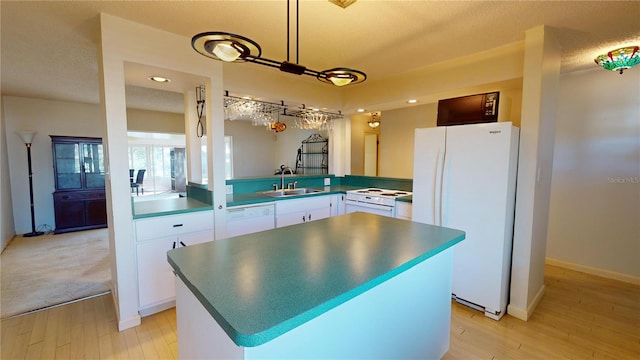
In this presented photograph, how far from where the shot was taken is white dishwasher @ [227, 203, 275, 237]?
2896mm

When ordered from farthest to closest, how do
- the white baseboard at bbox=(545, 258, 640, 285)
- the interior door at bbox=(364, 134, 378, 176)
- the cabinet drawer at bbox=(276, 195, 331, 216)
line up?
the interior door at bbox=(364, 134, 378, 176)
the cabinet drawer at bbox=(276, 195, 331, 216)
the white baseboard at bbox=(545, 258, 640, 285)

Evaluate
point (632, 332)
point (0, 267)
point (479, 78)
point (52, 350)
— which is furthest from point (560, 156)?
point (0, 267)

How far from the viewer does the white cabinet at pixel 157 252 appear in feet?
7.50

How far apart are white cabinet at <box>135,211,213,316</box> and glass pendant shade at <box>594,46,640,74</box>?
13.8 feet

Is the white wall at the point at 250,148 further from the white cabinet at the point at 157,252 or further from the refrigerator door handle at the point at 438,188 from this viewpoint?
the refrigerator door handle at the point at 438,188

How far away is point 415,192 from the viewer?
283 cm

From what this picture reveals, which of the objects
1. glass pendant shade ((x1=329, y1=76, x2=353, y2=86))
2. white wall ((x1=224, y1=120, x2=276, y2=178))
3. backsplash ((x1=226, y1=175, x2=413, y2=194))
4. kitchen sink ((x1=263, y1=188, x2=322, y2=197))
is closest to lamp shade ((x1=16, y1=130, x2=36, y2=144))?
white wall ((x1=224, y1=120, x2=276, y2=178))

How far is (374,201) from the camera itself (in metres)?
3.45

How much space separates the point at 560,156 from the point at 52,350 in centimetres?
548

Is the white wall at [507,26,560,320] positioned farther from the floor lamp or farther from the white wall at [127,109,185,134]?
the floor lamp

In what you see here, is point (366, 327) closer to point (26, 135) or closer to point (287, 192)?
point (287, 192)

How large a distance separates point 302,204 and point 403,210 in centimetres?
125

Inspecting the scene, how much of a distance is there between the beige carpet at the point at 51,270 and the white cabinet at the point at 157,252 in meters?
0.93

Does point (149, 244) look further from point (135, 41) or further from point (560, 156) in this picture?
point (560, 156)
